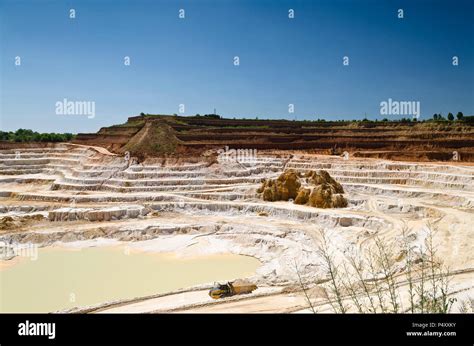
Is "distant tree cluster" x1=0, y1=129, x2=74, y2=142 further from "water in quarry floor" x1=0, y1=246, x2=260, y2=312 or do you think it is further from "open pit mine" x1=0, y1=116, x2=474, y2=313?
"water in quarry floor" x1=0, y1=246, x2=260, y2=312

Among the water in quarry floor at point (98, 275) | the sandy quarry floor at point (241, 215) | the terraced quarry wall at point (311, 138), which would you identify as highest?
the terraced quarry wall at point (311, 138)

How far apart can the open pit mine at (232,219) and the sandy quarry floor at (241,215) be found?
10 centimetres

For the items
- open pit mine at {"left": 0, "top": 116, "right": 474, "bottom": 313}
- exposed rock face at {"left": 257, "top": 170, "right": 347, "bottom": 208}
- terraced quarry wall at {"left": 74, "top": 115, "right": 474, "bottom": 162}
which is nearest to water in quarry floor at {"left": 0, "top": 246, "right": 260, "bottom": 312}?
open pit mine at {"left": 0, "top": 116, "right": 474, "bottom": 313}

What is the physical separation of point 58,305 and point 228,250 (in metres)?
8.94

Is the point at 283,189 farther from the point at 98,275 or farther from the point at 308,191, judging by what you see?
the point at 98,275

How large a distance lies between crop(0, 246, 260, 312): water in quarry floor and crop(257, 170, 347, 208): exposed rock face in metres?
8.84

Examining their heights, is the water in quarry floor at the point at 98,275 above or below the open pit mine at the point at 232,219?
below

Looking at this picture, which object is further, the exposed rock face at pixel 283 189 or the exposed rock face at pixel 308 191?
the exposed rock face at pixel 283 189

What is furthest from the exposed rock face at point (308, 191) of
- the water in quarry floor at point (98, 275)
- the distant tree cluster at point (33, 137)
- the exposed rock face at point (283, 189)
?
the distant tree cluster at point (33, 137)

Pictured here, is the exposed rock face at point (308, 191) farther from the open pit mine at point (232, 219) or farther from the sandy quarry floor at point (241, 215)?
the sandy quarry floor at point (241, 215)

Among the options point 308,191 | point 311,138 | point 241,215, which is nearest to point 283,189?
point 308,191

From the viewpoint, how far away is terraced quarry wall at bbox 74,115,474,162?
41.5m

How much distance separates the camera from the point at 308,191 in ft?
92.4

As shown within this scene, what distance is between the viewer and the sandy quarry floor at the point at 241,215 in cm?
1452
